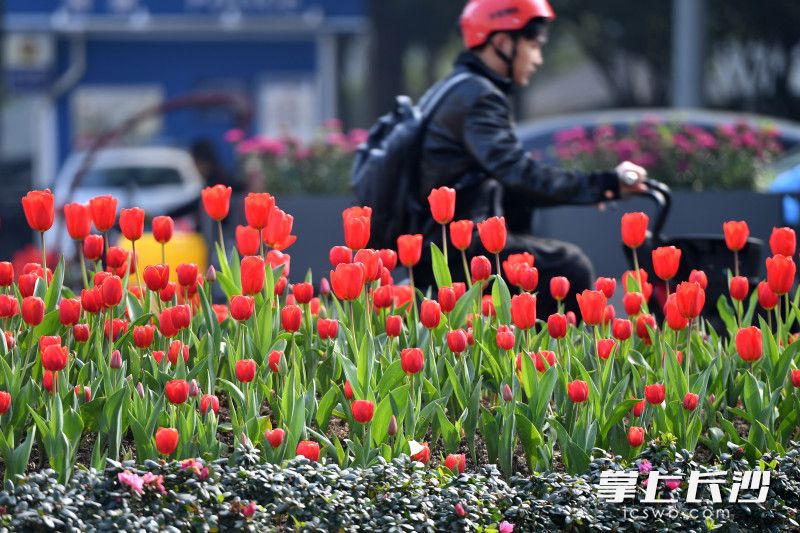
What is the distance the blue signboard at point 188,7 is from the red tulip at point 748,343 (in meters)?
22.4

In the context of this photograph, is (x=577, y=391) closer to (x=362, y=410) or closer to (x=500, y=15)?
(x=362, y=410)

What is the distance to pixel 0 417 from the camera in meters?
3.63

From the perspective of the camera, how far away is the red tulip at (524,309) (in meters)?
3.81

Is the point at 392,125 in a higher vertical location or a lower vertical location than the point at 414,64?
higher

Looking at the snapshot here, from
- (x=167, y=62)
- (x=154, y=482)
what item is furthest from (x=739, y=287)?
(x=167, y=62)

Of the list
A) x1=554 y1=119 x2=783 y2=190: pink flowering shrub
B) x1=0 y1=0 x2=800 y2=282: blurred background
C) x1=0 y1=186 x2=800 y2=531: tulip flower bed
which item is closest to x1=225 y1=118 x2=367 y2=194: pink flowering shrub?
x1=0 y1=0 x2=800 y2=282: blurred background

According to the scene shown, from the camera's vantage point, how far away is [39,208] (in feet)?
13.2

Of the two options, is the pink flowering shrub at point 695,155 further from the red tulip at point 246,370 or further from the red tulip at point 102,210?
the red tulip at point 246,370

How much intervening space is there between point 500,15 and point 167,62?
71.9ft

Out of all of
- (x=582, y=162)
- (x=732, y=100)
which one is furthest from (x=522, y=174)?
(x=732, y=100)

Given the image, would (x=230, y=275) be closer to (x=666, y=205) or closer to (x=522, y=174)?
(x=522, y=174)

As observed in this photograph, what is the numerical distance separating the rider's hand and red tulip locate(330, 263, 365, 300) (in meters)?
1.98

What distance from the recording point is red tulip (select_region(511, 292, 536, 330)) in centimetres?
381

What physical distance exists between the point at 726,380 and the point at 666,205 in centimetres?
167
